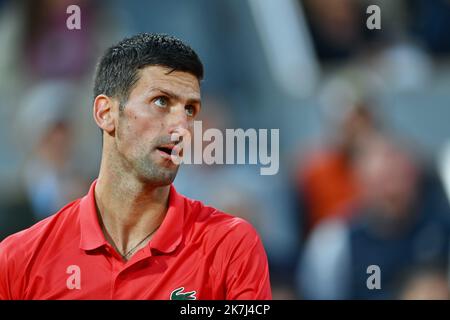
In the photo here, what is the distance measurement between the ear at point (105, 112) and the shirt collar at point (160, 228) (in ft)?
0.96

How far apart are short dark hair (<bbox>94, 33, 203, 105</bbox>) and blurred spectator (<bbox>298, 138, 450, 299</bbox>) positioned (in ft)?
8.35

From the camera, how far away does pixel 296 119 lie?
22.6 feet

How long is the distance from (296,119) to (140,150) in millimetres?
3800

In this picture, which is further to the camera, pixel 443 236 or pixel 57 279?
pixel 443 236

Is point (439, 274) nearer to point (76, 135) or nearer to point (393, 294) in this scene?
point (393, 294)

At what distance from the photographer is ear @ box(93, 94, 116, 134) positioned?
331cm

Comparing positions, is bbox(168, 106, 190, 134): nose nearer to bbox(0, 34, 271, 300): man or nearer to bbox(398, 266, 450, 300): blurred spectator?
bbox(0, 34, 271, 300): man

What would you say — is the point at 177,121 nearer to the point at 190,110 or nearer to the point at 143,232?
the point at 190,110

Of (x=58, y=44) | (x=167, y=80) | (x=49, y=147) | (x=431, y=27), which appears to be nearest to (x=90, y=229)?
(x=167, y=80)

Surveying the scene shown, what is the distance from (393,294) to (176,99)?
2574mm

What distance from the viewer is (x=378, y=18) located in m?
6.71

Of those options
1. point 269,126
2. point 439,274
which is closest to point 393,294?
point 439,274
